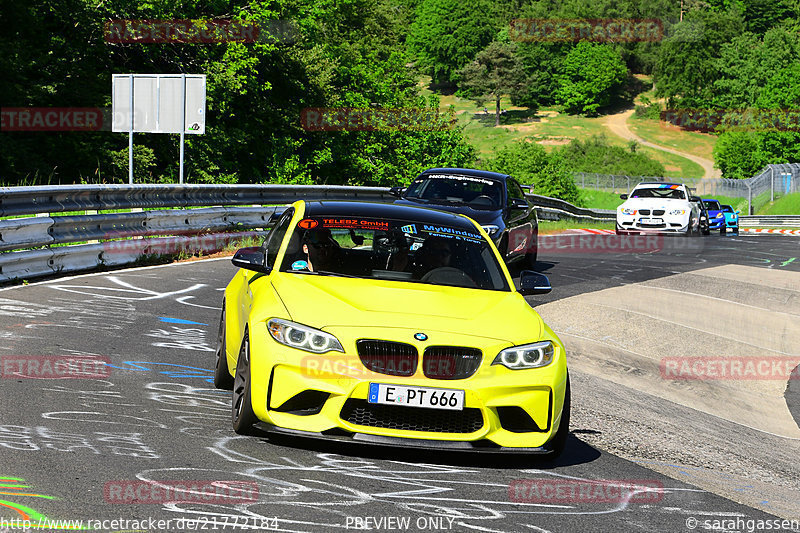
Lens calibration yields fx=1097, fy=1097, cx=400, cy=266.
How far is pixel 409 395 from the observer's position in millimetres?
5898

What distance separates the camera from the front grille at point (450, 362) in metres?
6.00

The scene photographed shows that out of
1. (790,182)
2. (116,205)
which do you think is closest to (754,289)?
(116,205)

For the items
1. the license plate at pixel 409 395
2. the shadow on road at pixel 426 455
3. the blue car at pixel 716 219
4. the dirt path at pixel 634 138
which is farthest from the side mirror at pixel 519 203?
the dirt path at pixel 634 138

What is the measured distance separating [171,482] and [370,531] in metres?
1.12

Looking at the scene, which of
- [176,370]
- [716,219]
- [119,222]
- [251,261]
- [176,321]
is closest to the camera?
[251,261]

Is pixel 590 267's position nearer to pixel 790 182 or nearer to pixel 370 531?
pixel 370 531

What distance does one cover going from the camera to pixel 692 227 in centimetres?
3141

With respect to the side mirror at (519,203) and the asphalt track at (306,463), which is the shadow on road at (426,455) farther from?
the side mirror at (519,203)

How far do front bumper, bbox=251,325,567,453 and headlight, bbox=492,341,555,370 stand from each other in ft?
0.15

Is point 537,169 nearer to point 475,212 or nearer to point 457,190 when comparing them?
point 457,190

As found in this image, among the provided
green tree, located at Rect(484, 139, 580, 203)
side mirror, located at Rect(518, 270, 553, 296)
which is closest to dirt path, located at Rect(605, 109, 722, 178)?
green tree, located at Rect(484, 139, 580, 203)

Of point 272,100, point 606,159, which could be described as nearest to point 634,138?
point 606,159

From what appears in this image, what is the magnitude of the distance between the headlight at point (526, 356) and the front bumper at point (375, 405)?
0.15 feet

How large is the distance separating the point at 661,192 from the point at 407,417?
2693 cm
